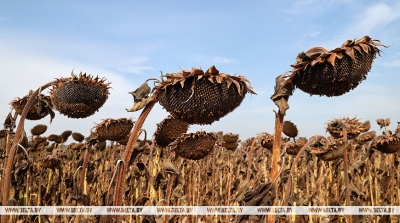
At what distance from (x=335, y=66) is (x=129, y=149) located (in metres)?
1.35

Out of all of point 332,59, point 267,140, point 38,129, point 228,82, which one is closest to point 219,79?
point 228,82

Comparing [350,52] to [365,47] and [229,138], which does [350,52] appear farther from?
[229,138]

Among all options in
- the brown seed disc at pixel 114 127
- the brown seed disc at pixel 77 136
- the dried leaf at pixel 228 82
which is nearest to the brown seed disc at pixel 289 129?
the brown seed disc at pixel 114 127

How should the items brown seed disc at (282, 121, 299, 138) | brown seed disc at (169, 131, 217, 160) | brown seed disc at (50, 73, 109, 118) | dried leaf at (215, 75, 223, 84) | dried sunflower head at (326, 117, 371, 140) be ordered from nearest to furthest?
1. dried leaf at (215, 75, 223, 84)
2. brown seed disc at (50, 73, 109, 118)
3. brown seed disc at (169, 131, 217, 160)
4. dried sunflower head at (326, 117, 371, 140)
5. brown seed disc at (282, 121, 299, 138)

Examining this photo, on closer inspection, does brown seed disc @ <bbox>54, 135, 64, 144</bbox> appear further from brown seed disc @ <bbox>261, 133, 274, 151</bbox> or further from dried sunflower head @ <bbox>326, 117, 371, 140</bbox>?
dried sunflower head @ <bbox>326, 117, 371, 140</bbox>

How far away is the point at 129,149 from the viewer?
7.54 feet

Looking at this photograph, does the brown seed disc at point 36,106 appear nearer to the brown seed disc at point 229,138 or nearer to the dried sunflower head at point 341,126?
the dried sunflower head at point 341,126

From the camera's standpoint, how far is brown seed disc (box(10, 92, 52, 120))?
3.97 meters

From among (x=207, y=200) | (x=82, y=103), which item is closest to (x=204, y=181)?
(x=207, y=200)

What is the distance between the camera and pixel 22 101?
4215mm

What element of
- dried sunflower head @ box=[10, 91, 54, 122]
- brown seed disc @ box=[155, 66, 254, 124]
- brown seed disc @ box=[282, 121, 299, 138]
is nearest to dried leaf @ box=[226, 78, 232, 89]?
brown seed disc @ box=[155, 66, 254, 124]

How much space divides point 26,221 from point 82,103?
12.3 ft

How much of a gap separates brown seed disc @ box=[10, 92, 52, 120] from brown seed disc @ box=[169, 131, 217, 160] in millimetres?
1552

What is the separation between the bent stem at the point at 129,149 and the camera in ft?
7.24
